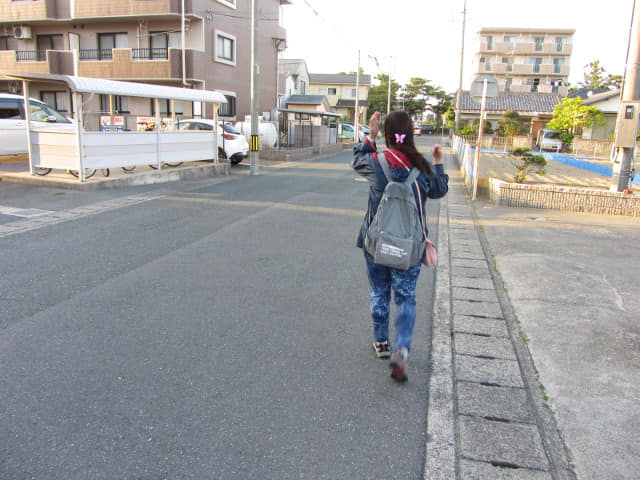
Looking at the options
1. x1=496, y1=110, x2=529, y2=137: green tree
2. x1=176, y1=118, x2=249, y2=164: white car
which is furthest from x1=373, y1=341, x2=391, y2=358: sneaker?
x1=496, y1=110, x2=529, y2=137: green tree

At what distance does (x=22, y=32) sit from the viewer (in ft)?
85.4

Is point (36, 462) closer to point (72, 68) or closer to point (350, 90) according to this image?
point (72, 68)

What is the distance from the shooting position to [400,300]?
342 centimetres

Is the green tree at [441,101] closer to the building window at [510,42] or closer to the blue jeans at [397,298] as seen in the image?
the building window at [510,42]

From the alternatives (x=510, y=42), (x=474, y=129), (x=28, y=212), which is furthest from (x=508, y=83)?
(x=28, y=212)

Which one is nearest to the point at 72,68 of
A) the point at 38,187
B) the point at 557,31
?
the point at 38,187

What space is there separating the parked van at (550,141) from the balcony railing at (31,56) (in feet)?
98.0

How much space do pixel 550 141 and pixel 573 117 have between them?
2.13 metres

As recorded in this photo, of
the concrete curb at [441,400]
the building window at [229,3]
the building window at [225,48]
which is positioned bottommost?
the concrete curb at [441,400]

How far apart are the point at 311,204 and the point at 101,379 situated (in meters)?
7.20

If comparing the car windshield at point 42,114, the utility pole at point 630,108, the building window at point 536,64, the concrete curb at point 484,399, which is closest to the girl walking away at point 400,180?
the concrete curb at point 484,399

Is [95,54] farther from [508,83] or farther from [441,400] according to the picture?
[508,83]

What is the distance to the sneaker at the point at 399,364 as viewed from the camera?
3291mm

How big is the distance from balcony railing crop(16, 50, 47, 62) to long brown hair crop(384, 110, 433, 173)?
28629mm
